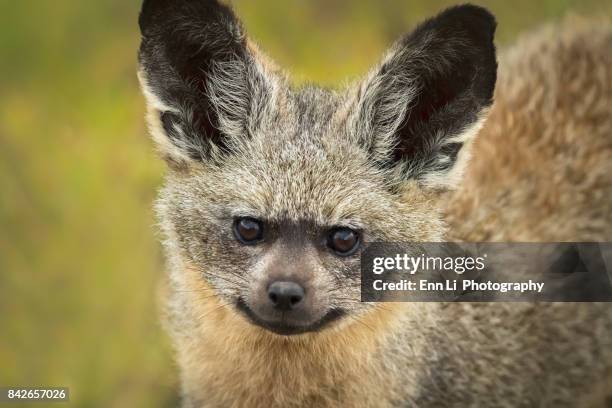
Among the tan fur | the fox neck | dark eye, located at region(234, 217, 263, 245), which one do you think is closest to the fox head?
dark eye, located at region(234, 217, 263, 245)

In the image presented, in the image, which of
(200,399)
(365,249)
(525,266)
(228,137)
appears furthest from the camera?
(525,266)

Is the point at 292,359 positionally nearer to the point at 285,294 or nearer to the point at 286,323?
the point at 286,323

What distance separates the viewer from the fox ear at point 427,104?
4.57 m

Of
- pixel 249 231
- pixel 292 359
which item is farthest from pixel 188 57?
pixel 292 359

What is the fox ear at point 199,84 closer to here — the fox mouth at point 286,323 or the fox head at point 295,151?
the fox head at point 295,151

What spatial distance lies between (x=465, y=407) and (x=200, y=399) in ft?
4.57

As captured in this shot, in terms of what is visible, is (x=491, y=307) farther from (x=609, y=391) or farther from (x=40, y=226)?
(x=40, y=226)

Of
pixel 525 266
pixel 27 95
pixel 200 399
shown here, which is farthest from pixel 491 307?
pixel 27 95

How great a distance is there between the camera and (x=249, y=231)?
4426 mm

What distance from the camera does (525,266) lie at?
5.74 meters

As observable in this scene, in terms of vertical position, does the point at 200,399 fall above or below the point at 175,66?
below

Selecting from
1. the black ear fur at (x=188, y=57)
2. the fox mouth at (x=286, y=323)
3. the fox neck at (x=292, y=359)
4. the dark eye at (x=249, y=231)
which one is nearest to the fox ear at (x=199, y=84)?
the black ear fur at (x=188, y=57)

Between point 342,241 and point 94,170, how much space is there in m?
3.61

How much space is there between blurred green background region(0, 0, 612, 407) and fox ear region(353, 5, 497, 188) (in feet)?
5.93
